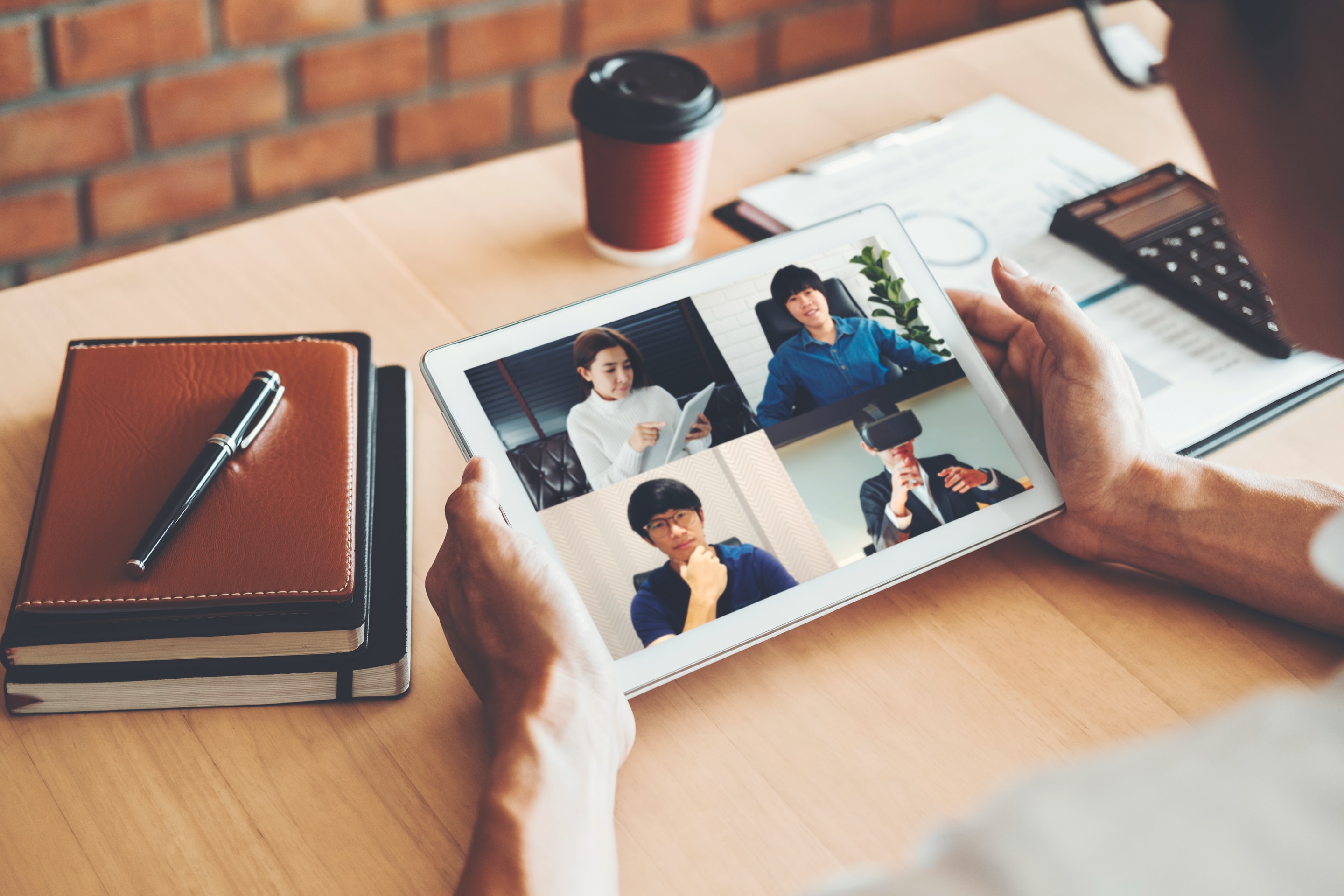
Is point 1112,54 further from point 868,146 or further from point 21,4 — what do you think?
point 21,4

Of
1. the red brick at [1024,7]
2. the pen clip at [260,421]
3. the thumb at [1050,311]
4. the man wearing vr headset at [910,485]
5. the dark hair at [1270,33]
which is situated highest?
the dark hair at [1270,33]

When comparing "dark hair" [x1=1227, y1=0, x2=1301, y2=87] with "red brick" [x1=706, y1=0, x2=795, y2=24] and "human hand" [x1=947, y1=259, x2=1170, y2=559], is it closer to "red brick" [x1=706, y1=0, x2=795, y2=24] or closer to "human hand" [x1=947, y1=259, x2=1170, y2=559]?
"human hand" [x1=947, y1=259, x2=1170, y2=559]

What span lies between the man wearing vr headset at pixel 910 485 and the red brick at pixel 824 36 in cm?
133

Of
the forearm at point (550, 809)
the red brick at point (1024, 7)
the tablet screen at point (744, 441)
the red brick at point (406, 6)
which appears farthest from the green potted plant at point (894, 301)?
the red brick at point (1024, 7)

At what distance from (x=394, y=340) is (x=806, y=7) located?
50.4 inches

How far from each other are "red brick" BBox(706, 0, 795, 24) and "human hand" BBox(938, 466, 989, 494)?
4.17ft

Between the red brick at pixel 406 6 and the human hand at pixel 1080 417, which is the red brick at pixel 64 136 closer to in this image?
the red brick at pixel 406 6

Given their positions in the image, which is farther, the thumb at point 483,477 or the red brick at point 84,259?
the red brick at point 84,259

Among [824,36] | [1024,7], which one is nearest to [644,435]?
[824,36]

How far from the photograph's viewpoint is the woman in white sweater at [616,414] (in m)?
0.61

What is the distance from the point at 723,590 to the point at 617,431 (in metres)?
0.12

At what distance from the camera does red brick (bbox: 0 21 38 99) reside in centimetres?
122

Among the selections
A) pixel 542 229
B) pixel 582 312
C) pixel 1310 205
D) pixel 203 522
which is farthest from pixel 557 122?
pixel 1310 205

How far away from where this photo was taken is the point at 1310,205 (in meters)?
0.40
